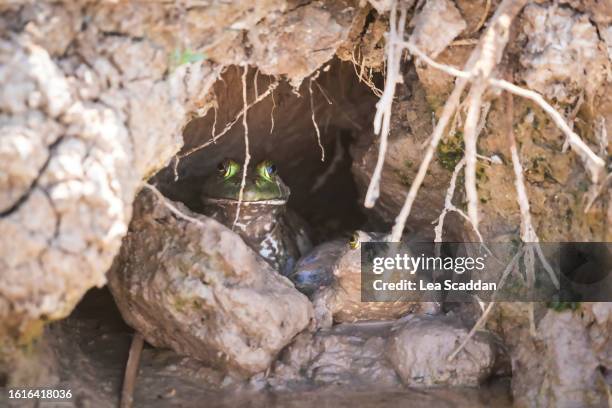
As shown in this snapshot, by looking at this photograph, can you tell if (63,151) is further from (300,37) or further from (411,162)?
(411,162)

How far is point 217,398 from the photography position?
137 inches

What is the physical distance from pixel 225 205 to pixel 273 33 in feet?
4.83

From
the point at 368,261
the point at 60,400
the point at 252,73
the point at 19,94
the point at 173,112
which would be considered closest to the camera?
the point at 19,94

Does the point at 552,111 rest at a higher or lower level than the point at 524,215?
higher

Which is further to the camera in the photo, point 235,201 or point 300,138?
point 300,138

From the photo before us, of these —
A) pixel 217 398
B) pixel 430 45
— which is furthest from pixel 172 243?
pixel 430 45

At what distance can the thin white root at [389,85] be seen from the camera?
2.94 m

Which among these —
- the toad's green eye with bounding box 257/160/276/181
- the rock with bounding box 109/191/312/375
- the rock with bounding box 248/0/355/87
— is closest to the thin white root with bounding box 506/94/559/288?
the rock with bounding box 248/0/355/87

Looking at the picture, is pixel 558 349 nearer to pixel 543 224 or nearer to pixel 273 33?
pixel 543 224

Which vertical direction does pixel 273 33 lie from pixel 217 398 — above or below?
above

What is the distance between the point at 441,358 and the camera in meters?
3.57

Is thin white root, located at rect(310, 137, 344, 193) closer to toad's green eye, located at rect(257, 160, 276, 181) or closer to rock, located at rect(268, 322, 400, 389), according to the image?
toad's green eye, located at rect(257, 160, 276, 181)

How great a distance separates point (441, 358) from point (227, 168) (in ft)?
5.68

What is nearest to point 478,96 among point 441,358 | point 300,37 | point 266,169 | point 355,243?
point 300,37
